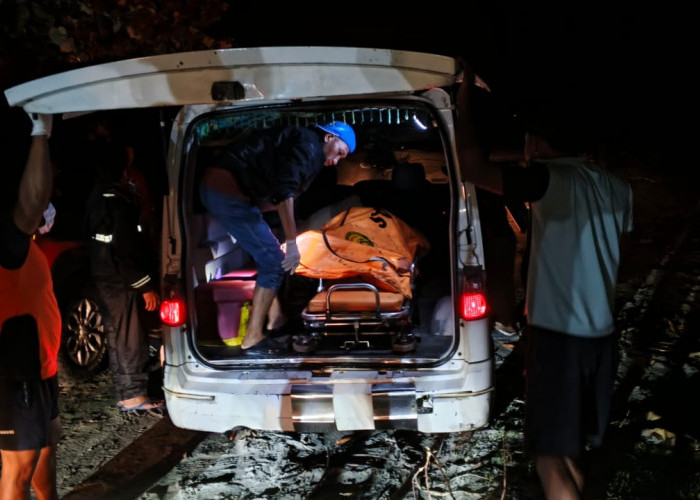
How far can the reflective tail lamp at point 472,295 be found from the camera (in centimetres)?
356

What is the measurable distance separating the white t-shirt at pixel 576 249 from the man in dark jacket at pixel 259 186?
217 cm

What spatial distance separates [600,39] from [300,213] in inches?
1094

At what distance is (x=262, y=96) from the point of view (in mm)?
3031

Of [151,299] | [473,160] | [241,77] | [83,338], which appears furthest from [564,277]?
[83,338]

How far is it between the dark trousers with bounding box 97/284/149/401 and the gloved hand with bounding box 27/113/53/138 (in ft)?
7.14

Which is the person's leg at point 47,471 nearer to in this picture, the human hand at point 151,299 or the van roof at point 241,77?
the van roof at point 241,77

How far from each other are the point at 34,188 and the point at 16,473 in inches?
50.1

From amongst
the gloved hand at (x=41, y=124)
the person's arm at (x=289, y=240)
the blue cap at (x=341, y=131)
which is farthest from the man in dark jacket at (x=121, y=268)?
the gloved hand at (x=41, y=124)

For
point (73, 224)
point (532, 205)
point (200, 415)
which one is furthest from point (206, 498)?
point (73, 224)

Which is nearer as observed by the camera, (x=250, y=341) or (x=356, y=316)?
(x=356, y=316)

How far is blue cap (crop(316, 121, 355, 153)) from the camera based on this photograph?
4871 mm

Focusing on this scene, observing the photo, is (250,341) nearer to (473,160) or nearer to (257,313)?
(257,313)

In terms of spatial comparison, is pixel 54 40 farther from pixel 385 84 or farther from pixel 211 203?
pixel 385 84

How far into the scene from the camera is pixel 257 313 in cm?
446
